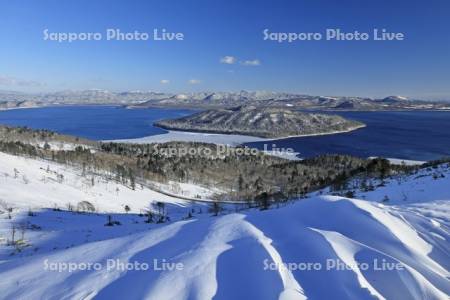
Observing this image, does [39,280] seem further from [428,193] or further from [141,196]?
[141,196]

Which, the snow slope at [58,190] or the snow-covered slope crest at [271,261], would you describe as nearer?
the snow-covered slope crest at [271,261]

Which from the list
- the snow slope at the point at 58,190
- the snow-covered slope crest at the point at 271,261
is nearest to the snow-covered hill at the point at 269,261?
the snow-covered slope crest at the point at 271,261

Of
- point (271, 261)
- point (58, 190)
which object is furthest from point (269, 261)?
point (58, 190)

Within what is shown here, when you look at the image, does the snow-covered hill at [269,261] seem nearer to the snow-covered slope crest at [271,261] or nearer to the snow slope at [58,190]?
the snow-covered slope crest at [271,261]

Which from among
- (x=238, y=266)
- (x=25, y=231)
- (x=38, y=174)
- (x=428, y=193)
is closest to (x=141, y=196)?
(x=38, y=174)

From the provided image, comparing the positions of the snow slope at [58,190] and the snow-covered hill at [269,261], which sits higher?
the snow-covered hill at [269,261]

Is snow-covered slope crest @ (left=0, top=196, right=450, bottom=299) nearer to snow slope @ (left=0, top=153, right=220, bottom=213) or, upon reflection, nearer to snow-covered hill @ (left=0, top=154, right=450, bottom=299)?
snow-covered hill @ (left=0, top=154, right=450, bottom=299)
